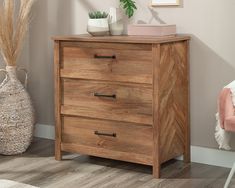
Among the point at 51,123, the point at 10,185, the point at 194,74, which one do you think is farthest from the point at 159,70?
the point at 51,123

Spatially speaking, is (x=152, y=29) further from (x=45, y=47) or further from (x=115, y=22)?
(x=45, y=47)

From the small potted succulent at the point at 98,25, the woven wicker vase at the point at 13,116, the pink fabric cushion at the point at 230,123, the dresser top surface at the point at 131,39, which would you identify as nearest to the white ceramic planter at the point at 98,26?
the small potted succulent at the point at 98,25

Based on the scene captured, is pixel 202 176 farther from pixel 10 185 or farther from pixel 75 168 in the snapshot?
pixel 10 185

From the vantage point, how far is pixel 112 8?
352cm

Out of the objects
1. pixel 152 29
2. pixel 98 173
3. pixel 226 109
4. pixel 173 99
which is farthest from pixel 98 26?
pixel 226 109

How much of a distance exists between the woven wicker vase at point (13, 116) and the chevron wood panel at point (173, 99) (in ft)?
3.64

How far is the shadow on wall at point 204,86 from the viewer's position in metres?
3.32

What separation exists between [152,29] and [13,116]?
119cm

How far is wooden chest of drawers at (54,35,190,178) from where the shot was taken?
311 cm

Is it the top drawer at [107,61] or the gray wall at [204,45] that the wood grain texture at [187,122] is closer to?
the gray wall at [204,45]

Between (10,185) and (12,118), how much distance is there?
30.3 inches

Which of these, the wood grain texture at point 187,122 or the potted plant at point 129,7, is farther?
the potted plant at point 129,7

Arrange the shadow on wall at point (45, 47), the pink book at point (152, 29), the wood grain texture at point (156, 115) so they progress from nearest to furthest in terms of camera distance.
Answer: the wood grain texture at point (156, 115)
the pink book at point (152, 29)
the shadow on wall at point (45, 47)

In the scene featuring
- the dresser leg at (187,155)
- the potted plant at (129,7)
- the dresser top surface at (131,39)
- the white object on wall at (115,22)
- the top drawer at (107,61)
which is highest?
the potted plant at (129,7)
